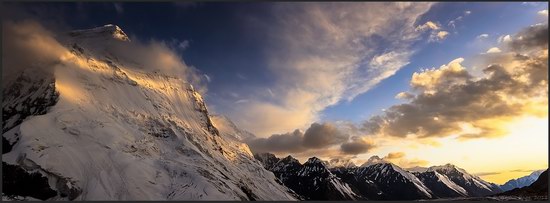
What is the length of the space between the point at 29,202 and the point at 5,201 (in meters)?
10.2

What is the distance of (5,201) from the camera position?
199625 mm

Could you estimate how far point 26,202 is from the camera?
197 m

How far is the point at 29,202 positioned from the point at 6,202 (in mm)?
9016

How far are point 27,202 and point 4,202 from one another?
9.50 meters

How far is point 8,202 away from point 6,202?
1.41 metres

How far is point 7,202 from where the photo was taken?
7830 inches

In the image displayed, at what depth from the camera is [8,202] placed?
199m

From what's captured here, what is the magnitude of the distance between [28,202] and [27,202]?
2002 mm

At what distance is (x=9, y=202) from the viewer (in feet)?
656

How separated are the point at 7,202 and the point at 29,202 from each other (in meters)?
8.96

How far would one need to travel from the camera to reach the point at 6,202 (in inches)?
7795

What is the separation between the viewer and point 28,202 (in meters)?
198

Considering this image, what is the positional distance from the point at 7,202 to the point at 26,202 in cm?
911

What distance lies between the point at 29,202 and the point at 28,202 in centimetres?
242
